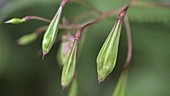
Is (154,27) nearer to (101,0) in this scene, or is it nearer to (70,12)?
(101,0)

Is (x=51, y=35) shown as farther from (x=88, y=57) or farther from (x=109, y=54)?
(x=88, y=57)

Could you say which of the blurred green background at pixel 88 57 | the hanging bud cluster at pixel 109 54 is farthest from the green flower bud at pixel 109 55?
the blurred green background at pixel 88 57

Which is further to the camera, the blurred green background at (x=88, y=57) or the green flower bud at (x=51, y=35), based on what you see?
the blurred green background at (x=88, y=57)

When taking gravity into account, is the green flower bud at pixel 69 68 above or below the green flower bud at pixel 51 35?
below

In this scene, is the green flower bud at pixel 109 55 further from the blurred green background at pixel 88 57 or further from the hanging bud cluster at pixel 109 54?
the blurred green background at pixel 88 57

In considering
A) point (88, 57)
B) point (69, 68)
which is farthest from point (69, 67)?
point (88, 57)

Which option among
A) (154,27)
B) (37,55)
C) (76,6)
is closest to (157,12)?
(154,27)

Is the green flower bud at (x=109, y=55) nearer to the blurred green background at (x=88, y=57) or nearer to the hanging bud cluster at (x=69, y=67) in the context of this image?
the hanging bud cluster at (x=69, y=67)

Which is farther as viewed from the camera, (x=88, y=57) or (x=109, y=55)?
(x=88, y=57)

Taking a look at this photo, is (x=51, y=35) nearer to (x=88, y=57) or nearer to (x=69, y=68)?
(x=69, y=68)
